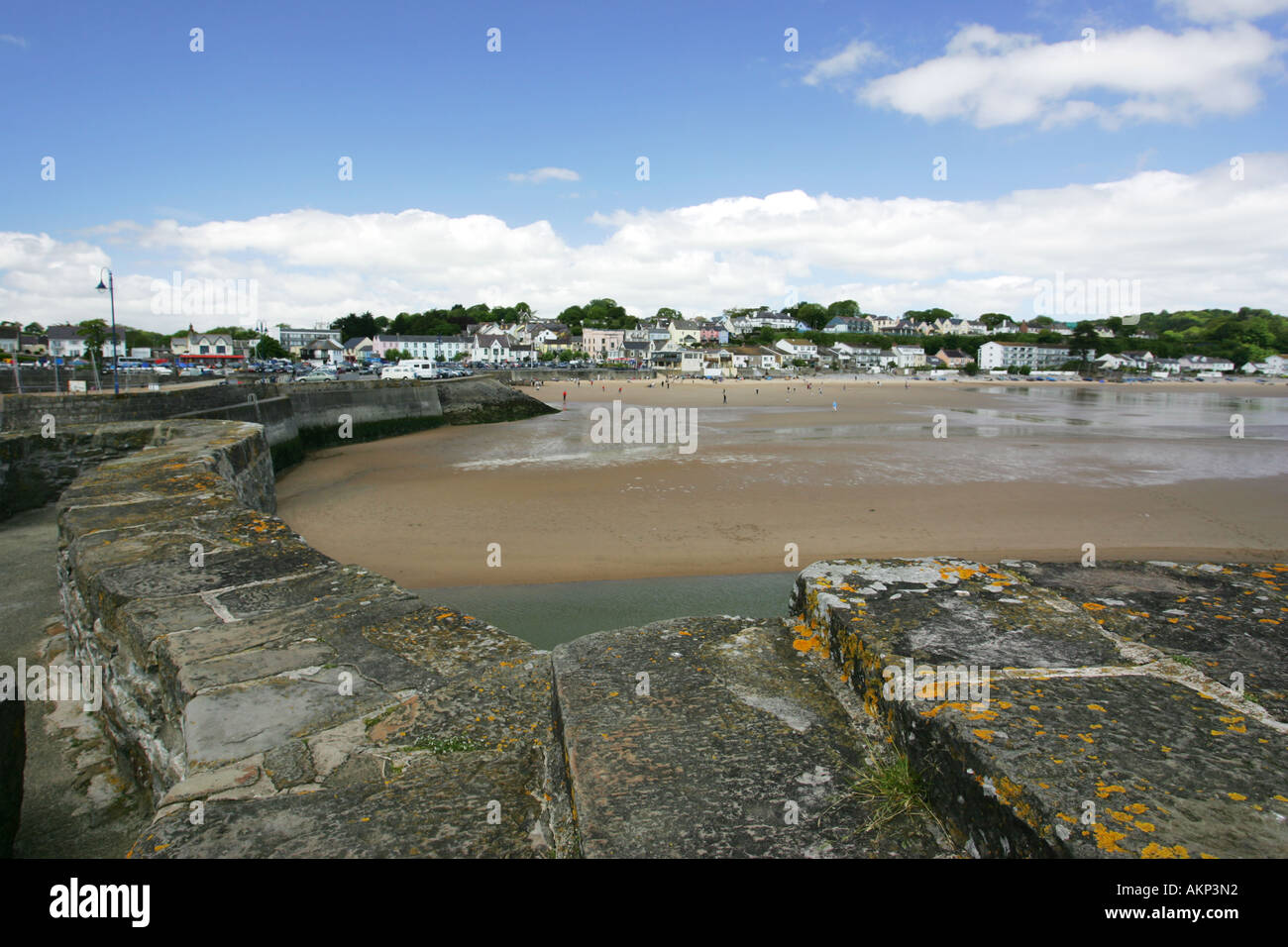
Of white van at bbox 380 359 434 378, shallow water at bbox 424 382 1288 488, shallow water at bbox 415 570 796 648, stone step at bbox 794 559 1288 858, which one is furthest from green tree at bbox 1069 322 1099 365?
stone step at bbox 794 559 1288 858

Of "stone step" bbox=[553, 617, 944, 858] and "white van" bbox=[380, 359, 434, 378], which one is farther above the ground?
"white van" bbox=[380, 359, 434, 378]

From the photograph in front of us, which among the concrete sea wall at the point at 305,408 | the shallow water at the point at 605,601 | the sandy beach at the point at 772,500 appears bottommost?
the shallow water at the point at 605,601

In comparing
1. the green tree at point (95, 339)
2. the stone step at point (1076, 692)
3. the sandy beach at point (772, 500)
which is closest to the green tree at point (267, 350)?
the green tree at point (95, 339)

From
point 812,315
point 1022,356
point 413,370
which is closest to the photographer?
point 413,370

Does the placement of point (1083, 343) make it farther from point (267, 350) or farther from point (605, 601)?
point (605, 601)

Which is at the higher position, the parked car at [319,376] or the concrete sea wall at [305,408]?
the parked car at [319,376]

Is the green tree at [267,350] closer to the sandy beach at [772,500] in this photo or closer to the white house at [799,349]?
the sandy beach at [772,500]

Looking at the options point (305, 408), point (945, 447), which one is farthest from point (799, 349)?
point (305, 408)

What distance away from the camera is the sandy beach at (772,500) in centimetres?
1130

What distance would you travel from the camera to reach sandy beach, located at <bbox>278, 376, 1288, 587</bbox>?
37.1 feet

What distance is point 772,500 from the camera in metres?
15.0

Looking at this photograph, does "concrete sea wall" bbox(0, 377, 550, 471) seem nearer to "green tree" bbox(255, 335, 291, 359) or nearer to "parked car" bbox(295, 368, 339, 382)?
"parked car" bbox(295, 368, 339, 382)

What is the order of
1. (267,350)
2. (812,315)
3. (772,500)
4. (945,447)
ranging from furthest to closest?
1. (812,315)
2. (267,350)
3. (945,447)
4. (772,500)
